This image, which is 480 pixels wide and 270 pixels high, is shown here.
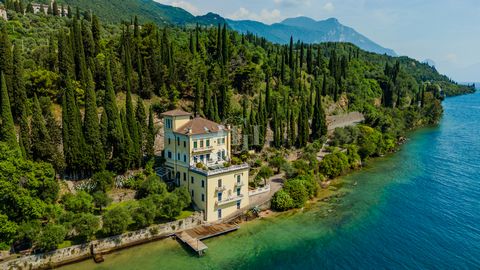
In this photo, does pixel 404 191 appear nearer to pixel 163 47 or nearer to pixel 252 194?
pixel 252 194

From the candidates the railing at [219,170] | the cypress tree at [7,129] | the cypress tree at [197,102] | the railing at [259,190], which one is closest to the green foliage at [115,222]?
the railing at [219,170]

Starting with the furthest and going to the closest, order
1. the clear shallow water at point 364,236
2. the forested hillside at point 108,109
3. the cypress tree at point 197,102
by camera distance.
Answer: the cypress tree at point 197,102
the forested hillside at point 108,109
the clear shallow water at point 364,236

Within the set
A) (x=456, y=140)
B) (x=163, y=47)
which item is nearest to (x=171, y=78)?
(x=163, y=47)

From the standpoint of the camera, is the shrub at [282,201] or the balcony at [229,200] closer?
the balcony at [229,200]

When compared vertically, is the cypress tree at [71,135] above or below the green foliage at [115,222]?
above

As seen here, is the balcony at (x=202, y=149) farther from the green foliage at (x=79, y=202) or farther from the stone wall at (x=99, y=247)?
the green foliage at (x=79, y=202)

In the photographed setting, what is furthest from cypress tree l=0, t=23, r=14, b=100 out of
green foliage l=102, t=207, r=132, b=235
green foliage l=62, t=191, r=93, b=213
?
A: green foliage l=102, t=207, r=132, b=235
